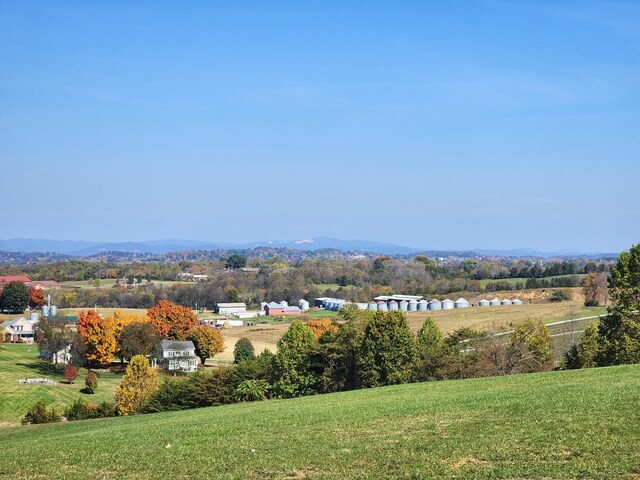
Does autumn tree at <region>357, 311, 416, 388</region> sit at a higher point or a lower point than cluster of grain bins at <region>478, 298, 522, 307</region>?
higher

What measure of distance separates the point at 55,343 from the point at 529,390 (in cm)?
7046

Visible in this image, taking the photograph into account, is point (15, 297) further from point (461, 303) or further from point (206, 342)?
point (461, 303)

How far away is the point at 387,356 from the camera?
49.6 m

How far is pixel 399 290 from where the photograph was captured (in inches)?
7736

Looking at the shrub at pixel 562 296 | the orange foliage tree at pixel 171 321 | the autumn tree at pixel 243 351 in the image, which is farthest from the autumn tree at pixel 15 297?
the shrub at pixel 562 296

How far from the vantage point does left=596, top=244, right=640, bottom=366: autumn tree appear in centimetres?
4447

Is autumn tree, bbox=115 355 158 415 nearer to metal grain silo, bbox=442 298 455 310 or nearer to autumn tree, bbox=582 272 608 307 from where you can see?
autumn tree, bbox=582 272 608 307

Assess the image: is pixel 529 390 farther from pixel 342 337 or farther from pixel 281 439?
pixel 342 337

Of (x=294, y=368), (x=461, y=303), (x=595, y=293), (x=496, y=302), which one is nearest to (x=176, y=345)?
(x=294, y=368)

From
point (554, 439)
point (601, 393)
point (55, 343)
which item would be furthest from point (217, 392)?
point (55, 343)

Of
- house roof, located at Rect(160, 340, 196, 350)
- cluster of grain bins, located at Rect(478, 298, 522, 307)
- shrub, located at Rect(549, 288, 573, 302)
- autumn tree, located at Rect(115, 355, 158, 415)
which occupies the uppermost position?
shrub, located at Rect(549, 288, 573, 302)

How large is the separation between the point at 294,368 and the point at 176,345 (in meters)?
41.4

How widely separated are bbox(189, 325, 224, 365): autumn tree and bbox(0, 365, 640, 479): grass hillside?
215 ft

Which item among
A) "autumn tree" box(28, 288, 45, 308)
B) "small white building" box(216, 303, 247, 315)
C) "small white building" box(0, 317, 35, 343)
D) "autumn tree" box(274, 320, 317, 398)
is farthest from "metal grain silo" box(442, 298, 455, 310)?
"autumn tree" box(274, 320, 317, 398)
